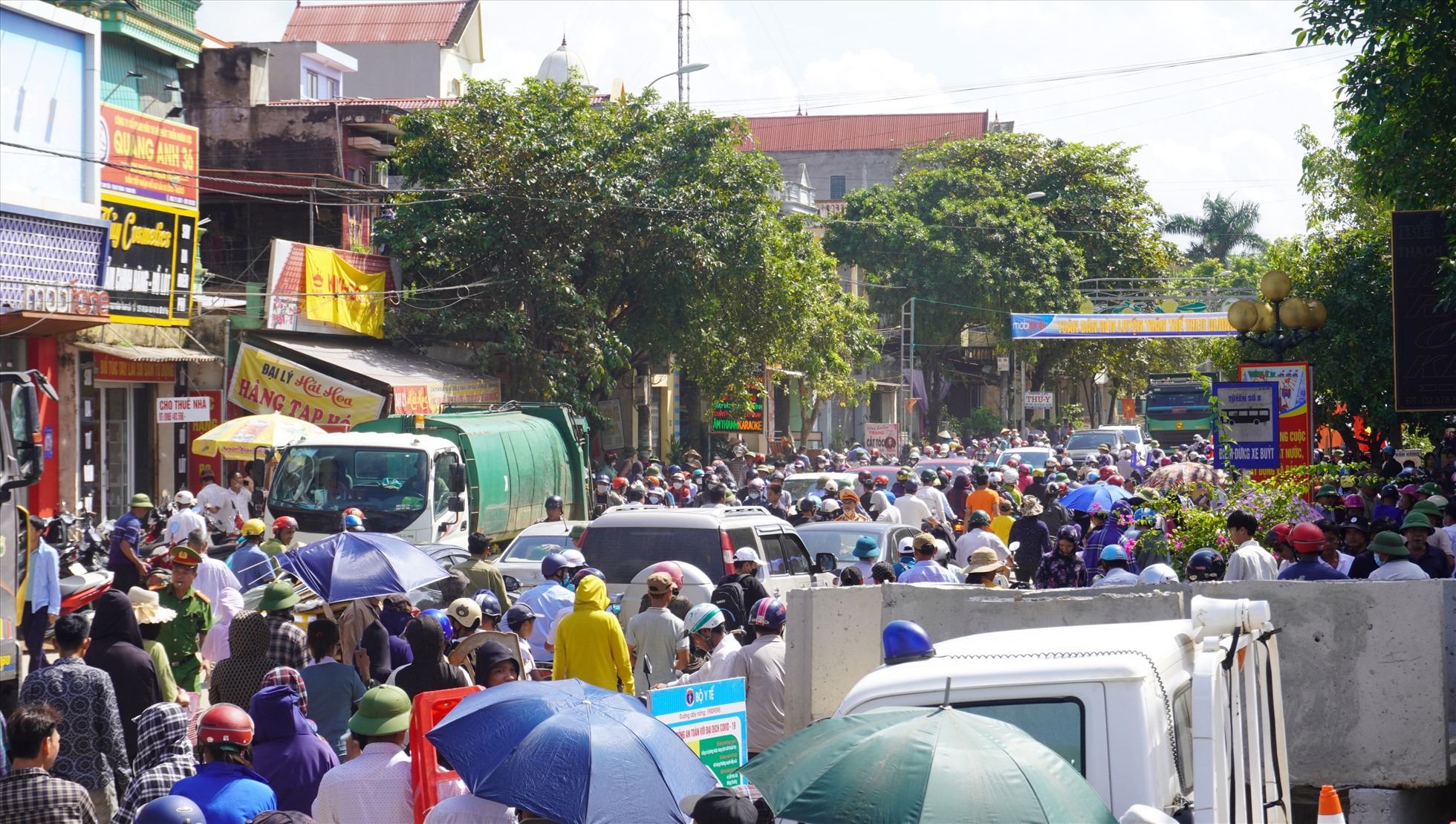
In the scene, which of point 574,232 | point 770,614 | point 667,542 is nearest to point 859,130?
point 574,232

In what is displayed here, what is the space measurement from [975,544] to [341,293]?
16075 mm

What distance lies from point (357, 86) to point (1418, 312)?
151ft

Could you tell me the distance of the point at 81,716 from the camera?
697cm

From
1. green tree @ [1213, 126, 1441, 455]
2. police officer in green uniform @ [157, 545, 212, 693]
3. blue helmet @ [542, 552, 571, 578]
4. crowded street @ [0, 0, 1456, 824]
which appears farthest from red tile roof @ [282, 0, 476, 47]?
police officer in green uniform @ [157, 545, 212, 693]

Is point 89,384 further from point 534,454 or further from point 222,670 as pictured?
point 222,670

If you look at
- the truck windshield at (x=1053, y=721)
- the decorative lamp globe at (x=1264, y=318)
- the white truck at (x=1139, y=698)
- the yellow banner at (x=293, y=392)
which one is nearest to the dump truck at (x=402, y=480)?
the yellow banner at (x=293, y=392)

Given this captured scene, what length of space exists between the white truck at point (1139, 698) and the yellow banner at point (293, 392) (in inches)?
792

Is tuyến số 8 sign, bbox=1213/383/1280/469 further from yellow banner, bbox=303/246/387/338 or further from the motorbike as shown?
yellow banner, bbox=303/246/387/338

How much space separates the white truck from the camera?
14.3 ft

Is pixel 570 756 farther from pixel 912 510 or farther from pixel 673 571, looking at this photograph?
pixel 912 510

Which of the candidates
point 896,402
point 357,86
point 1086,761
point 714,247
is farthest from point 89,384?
point 896,402

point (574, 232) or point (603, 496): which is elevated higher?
point (574, 232)

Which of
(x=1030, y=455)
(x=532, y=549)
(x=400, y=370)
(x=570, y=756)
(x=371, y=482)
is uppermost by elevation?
(x=400, y=370)

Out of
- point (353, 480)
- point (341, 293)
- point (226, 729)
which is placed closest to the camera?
point (226, 729)
